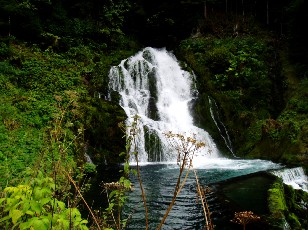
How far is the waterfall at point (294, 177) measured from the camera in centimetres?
969

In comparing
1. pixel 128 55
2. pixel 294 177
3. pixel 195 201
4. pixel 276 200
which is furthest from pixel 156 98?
pixel 276 200

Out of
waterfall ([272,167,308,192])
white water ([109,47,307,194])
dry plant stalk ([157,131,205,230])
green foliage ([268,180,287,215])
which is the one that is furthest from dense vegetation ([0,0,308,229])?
dry plant stalk ([157,131,205,230])

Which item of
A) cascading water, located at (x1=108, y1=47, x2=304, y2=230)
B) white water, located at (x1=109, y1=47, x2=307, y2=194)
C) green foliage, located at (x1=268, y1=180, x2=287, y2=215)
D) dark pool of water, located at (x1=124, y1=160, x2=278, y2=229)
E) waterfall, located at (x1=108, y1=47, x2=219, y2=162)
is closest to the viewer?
green foliage, located at (x1=268, y1=180, x2=287, y2=215)

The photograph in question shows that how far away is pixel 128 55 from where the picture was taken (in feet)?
73.7

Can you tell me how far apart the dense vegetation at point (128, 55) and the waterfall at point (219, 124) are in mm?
349

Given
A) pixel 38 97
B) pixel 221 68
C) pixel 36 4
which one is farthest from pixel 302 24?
pixel 36 4

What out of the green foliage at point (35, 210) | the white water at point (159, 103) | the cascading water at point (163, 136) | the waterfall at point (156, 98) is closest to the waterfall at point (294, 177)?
the cascading water at point (163, 136)

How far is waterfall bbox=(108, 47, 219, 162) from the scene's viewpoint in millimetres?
15180

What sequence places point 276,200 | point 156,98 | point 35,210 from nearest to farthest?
point 35,210
point 276,200
point 156,98

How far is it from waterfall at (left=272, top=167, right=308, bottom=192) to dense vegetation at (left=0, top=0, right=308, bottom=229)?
106 centimetres

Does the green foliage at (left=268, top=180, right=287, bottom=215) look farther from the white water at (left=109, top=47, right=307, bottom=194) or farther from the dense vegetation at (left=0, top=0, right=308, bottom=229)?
the white water at (left=109, top=47, right=307, bottom=194)

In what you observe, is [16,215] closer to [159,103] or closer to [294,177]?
[294,177]

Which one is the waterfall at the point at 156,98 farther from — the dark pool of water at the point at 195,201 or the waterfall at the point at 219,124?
the dark pool of water at the point at 195,201

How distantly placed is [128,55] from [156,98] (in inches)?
206
